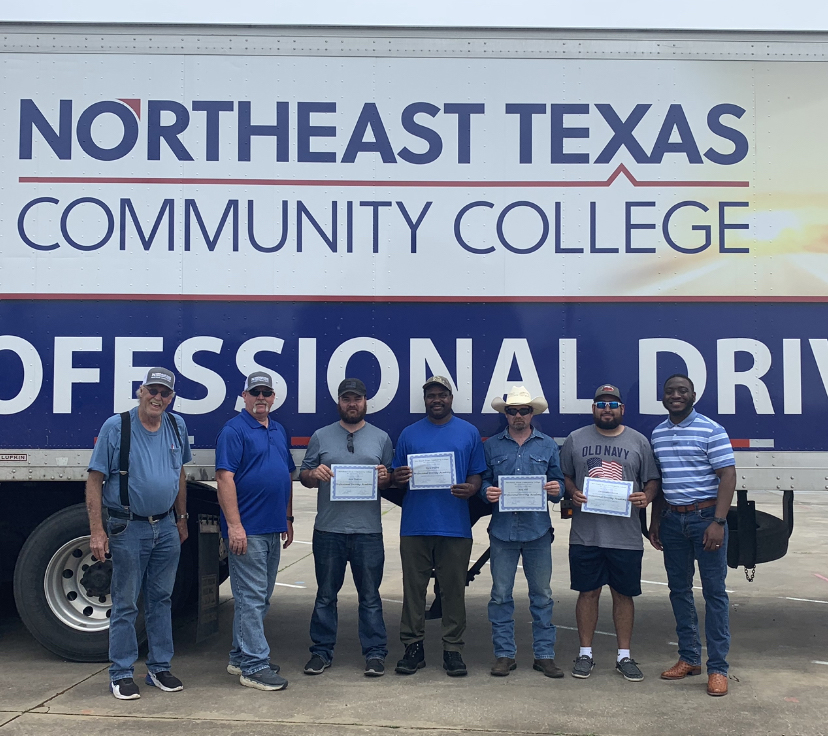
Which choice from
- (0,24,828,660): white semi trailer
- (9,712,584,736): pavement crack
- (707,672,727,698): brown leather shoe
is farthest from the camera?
(0,24,828,660): white semi trailer

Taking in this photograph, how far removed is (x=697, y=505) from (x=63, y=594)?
13.9 feet

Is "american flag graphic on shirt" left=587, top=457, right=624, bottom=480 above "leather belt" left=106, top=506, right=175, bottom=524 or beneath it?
above

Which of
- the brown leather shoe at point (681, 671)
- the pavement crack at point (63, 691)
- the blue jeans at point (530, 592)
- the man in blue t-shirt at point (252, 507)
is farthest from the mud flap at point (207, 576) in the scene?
the brown leather shoe at point (681, 671)

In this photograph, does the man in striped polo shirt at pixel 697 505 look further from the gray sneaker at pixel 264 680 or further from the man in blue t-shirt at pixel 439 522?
the gray sneaker at pixel 264 680

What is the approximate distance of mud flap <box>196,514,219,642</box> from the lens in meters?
5.50

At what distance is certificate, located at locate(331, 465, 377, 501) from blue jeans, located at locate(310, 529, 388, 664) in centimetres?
27

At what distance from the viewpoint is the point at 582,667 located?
5.29 meters

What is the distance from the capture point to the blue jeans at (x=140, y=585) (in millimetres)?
4922

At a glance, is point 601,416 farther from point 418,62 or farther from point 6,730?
point 6,730

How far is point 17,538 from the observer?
586 cm

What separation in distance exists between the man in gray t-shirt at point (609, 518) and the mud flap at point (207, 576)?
240 centimetres

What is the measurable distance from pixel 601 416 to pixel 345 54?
2962mm

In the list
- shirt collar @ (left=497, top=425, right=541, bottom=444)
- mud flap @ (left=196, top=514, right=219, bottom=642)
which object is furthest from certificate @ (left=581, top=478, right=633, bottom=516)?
mud flap @ (left=196, top=514, right=219, bottom=642)

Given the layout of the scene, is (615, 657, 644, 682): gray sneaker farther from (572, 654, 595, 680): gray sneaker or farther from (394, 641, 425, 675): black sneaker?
(394, 641, 425, 675): black sneaker
